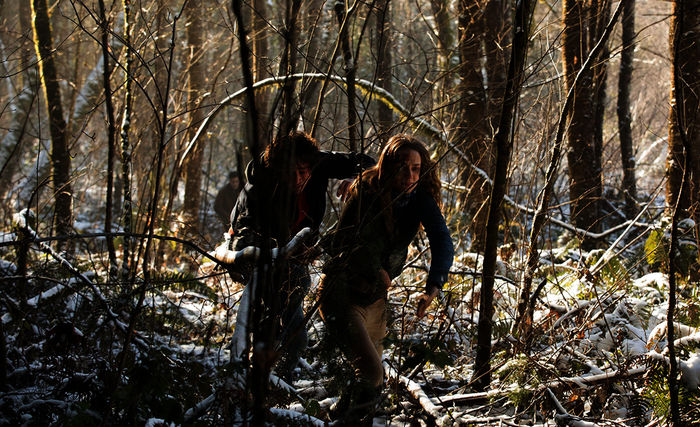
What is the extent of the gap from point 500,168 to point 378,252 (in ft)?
2.87

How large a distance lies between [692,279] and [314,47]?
3.44 m

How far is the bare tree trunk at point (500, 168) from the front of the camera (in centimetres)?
248

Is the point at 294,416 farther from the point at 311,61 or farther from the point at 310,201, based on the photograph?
the point at 311,61

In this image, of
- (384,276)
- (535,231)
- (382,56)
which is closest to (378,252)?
(384,276)

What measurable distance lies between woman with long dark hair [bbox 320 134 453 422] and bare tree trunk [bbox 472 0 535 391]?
278 millimetres

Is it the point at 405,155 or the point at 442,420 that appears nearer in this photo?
the point at 442,420

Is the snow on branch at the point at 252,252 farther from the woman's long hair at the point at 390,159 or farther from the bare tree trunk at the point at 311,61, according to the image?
the woman's long hair at the point at 390,159

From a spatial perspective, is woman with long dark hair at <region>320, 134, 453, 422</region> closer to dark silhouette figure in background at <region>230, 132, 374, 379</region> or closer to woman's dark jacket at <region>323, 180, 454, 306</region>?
woman's dark jacket at <region>323, 180, 454, 306</region>

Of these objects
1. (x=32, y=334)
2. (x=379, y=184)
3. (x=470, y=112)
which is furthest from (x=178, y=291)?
(x=470, y=112)

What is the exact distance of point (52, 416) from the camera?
2.45m

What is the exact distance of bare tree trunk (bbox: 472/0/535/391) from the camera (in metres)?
2.48

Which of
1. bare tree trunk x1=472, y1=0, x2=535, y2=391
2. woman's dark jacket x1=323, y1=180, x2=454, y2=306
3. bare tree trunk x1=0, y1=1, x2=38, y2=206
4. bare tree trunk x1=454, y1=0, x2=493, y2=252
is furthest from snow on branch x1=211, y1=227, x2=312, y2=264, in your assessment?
bare tree trunk x1=454, y1=0, x2=493, y2=252

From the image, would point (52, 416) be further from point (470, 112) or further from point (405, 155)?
point (470, 112)

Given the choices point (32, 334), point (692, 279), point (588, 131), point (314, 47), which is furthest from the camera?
point (588, 131)
